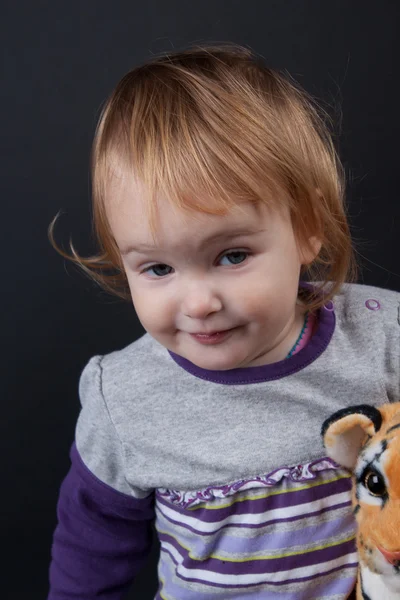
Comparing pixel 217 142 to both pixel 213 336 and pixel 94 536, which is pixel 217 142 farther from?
pixel 94 536

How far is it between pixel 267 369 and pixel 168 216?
23 cm

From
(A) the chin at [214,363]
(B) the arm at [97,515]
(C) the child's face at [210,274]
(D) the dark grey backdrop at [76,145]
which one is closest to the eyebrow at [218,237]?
(C) the child's face at [210,274]

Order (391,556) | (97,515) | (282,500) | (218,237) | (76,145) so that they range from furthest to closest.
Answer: (76,145) < (97,515) < (282,500) < (218,237) < (391,556)

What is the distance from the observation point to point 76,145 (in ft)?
3.84

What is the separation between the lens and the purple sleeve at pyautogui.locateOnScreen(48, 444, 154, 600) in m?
0.95

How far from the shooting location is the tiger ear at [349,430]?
0.71 m

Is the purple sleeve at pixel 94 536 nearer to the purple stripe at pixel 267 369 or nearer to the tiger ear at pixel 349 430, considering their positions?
the purple stripe at pixel 267 369

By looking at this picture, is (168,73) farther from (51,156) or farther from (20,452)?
(20,452)

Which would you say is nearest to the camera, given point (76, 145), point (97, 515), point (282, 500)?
point (282, 500)

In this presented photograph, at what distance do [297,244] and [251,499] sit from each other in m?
0.28

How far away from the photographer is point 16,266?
123cm

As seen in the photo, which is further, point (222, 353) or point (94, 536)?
point (94, 536)

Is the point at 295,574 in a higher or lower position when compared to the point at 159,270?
lower

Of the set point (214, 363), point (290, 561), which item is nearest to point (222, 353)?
point (214, 363)
